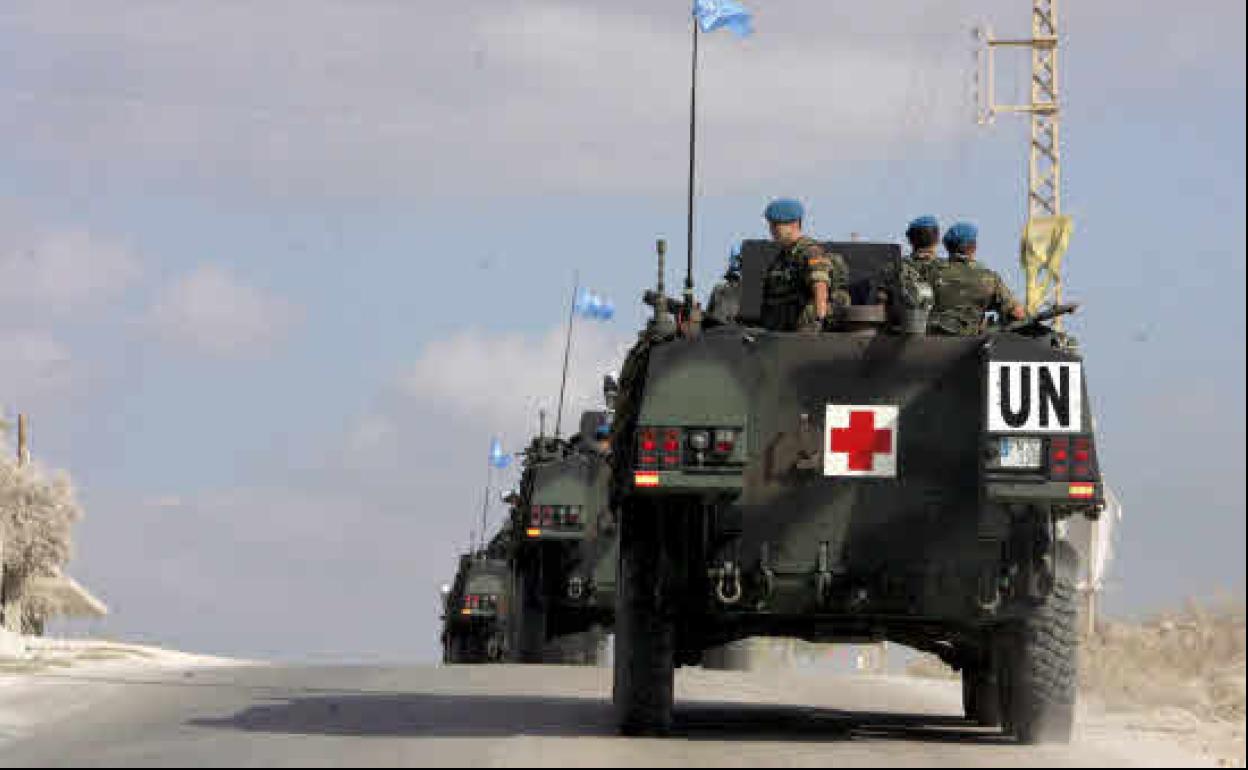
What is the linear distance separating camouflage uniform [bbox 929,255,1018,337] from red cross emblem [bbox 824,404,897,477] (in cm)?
133

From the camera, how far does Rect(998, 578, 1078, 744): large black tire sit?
1371 centimetres

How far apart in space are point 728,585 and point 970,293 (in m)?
2.56

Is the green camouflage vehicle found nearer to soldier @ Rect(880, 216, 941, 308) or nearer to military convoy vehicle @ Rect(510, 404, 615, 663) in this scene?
military convoy vehicle @ Rect(510, 404, 615, 663)

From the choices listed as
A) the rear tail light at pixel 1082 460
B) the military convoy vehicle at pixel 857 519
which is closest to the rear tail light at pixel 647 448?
the military convoy vehicle at pixel 857 519

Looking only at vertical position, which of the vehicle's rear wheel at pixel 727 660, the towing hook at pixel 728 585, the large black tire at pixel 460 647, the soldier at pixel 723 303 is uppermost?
the soldier at pixel 723 303

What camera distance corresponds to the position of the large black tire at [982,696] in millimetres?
16500

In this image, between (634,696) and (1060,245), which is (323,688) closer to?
(634,696)

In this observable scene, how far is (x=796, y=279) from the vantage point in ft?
47.5

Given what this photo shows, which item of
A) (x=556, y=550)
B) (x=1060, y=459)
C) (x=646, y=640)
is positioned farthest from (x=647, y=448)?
(x=556, y=550)

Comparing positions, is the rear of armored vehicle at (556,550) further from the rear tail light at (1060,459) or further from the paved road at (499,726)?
the rear tail light at (1060,459)

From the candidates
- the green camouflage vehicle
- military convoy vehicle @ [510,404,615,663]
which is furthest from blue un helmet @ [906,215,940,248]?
the green camouflage vehicle

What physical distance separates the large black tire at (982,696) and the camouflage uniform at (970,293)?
2.72 m

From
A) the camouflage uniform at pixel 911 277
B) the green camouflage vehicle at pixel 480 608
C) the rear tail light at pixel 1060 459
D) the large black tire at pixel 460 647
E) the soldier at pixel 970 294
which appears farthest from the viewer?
the large black tire at pixel 460 647

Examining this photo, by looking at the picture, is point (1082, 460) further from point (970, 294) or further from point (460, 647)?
point (460, 647)
